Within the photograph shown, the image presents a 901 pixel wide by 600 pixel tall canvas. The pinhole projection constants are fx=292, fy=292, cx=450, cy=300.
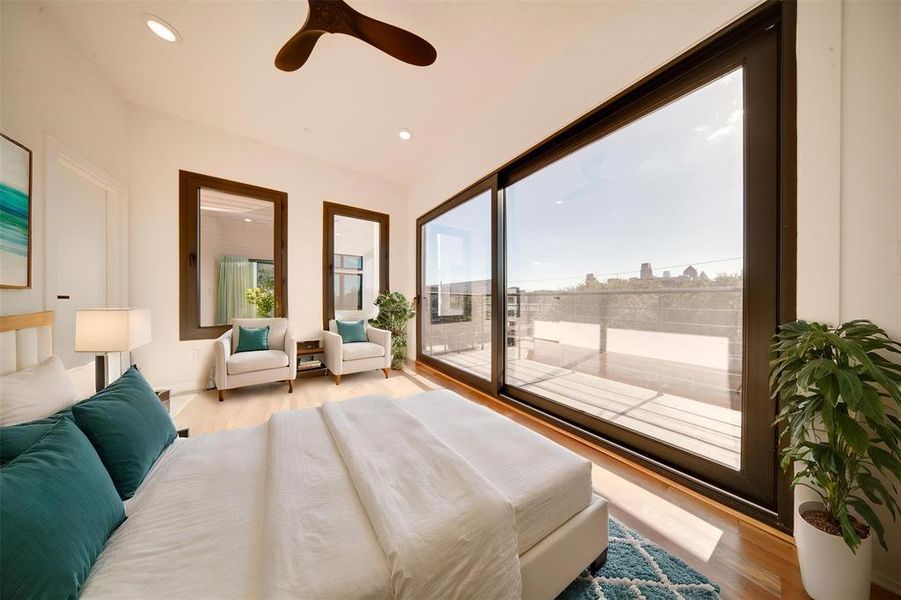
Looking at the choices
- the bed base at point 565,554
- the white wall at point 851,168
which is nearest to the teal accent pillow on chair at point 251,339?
the bed base at point 565,554

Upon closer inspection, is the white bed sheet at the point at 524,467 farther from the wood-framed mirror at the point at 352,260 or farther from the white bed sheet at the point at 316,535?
the wood-framed mirror at the point at 352,260

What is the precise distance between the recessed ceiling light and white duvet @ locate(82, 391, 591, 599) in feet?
9.42

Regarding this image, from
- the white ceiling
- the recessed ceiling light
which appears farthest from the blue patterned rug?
the recessed ceiling light

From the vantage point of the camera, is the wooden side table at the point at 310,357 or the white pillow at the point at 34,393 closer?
the white pillow at the point at 34,393

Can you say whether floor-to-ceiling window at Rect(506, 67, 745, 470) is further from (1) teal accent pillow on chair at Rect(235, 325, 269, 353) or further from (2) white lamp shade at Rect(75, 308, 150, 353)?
(1) teal accent pillow on chair at Rect(235, 325, 269, 353)

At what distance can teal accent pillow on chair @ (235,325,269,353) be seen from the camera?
341 centimetres

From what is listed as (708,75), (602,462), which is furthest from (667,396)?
(708,75)

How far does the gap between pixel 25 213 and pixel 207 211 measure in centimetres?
209

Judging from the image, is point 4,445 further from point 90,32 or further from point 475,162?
point 475,162

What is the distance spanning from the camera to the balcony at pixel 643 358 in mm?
1719

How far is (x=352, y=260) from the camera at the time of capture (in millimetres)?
4641

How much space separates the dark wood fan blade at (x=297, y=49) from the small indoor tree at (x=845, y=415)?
2856 millimetres

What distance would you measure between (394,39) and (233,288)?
359cm

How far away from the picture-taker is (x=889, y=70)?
3.73 ft
